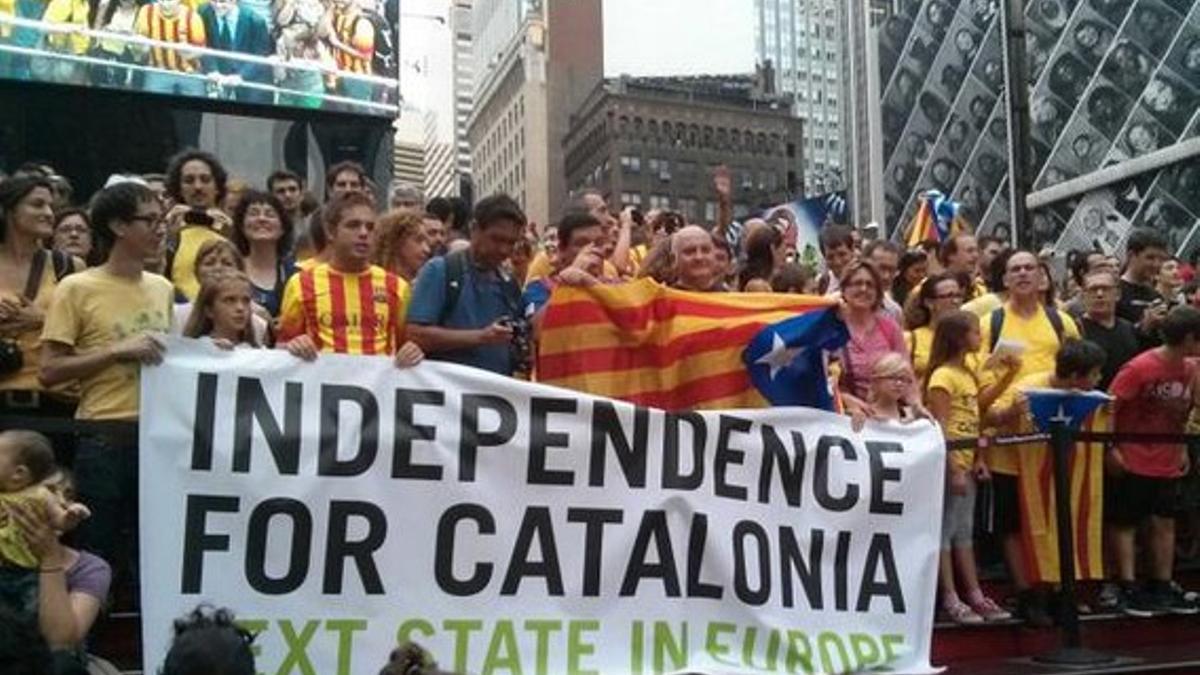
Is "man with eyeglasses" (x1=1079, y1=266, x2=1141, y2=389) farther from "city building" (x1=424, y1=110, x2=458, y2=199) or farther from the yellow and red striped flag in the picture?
"city building" (x1=424, y1=110, x2=458, y2=199)

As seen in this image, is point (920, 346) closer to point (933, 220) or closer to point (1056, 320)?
point (1056, 320)

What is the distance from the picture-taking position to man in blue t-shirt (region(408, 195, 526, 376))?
621cm

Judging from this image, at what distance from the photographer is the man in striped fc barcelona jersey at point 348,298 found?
20.5ft

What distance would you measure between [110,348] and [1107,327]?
5.66 meters

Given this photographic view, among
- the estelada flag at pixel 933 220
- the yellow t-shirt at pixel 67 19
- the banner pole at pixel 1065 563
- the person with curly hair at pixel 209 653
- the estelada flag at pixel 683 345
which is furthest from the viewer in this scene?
the yellow t-shirt at pixel 67 19

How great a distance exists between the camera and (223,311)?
582 centimetres

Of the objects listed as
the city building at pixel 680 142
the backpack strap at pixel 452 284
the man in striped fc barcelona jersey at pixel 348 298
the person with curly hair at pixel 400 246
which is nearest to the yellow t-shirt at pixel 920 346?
the person with curly hair at pixel 400 246

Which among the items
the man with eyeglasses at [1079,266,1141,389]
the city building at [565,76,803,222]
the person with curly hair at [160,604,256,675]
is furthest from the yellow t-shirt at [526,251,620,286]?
the city building at [565,76,803,222]

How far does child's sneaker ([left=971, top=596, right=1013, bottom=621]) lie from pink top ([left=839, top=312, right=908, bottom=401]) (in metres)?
1.14

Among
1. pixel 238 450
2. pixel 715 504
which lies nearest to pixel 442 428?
pixel 238 450

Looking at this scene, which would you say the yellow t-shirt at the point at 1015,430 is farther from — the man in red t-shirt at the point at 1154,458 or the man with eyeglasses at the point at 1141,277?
the man with eyeglasses at the point at 1141,277

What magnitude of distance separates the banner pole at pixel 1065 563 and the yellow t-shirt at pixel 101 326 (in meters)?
4.01

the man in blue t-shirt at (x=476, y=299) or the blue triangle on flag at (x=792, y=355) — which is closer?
the man in blue t-shirt at (x=476, y=299)

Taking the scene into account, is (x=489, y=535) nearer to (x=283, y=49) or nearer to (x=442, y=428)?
(x=442, y=428)
